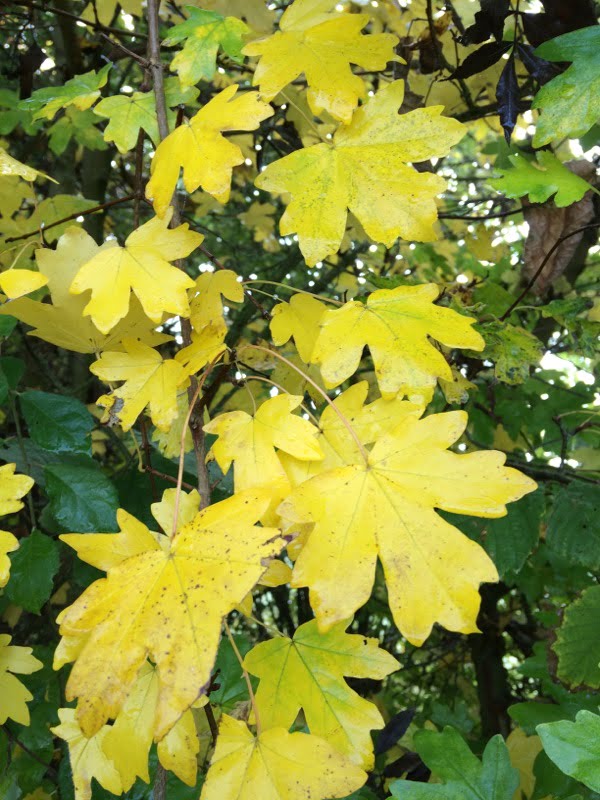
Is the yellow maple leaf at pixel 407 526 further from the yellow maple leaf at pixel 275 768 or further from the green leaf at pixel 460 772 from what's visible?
the green leaf at pixel 460 772

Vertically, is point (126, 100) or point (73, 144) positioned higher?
point (126, 100)

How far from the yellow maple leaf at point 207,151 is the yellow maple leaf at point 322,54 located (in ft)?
0.21

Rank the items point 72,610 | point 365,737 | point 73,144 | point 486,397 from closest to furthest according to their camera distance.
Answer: point 72,610 < point 365,737 < point 486,397 < point 73,144

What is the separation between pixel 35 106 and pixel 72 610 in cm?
81

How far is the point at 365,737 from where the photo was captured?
0.89 metres

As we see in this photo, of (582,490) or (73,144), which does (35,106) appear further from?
(73,144)

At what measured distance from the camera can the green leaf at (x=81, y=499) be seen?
116 cm

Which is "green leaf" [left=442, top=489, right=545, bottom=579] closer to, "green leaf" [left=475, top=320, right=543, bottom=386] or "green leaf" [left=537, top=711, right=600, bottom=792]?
"green leaf" [left=475, top=320, right=543, bottom=386]

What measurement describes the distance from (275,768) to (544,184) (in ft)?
2.94

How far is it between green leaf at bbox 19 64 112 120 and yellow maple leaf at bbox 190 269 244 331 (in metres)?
0.35

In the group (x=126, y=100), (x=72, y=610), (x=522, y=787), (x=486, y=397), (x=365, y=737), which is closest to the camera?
(x=72, y=610)

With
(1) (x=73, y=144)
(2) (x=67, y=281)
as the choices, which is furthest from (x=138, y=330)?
(1) (x=73, y=144)

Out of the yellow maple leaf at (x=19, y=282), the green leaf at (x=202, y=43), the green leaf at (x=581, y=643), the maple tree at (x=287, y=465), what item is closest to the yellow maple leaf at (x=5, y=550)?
the maple tree at (x=287, y=465)

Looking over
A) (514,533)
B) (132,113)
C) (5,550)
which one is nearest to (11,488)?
(5,550)
